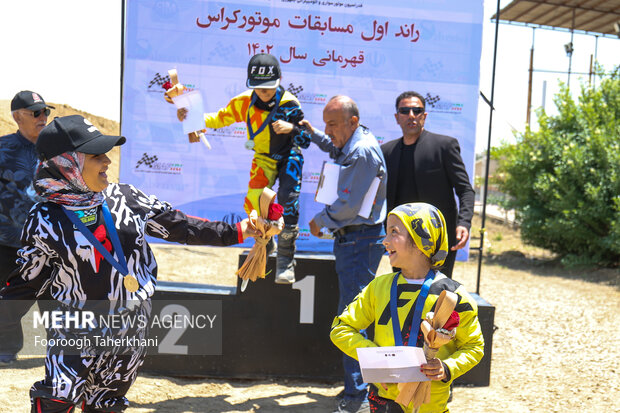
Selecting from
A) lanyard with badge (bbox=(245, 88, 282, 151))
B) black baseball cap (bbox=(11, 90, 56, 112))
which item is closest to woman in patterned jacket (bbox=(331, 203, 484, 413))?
lanyard with badge (bbox=(245, 88, 282, 151))

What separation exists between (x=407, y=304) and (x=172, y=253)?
1007 centimetres

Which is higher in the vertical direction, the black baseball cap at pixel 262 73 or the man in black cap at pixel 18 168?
the black baseball cap at pixel 262 73

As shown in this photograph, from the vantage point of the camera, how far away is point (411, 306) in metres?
2.40

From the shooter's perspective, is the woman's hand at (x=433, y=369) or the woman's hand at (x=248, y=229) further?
the woman's hand at (x=248, y=229)

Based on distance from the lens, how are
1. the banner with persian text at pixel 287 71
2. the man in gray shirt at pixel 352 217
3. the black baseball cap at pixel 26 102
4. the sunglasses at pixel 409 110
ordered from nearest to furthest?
the man in gray shirt at pixel 352 217 < the sunglasses at pixel 409 110 < the black baseball cap at pixel 26 102 < the banner with persian text at pixel 287 71

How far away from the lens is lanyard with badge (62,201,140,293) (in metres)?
2.26

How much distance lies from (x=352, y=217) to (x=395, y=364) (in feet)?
5.84

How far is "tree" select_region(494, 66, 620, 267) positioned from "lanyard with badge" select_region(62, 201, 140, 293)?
399 inches

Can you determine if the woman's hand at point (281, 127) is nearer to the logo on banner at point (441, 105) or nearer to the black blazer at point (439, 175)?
the black blazer at point (439, 175)

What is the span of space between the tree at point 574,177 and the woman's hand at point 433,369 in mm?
9596

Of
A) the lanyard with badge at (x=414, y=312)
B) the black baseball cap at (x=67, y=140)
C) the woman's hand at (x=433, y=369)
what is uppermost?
the black baseball cap at (x=67, y=140)

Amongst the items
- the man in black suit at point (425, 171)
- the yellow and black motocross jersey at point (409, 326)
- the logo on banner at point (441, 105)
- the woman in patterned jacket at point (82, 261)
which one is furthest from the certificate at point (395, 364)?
the logo on banner at point (441, 105)

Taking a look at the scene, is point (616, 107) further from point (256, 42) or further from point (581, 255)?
point (256, 42)

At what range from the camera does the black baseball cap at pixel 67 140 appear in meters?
2.22
